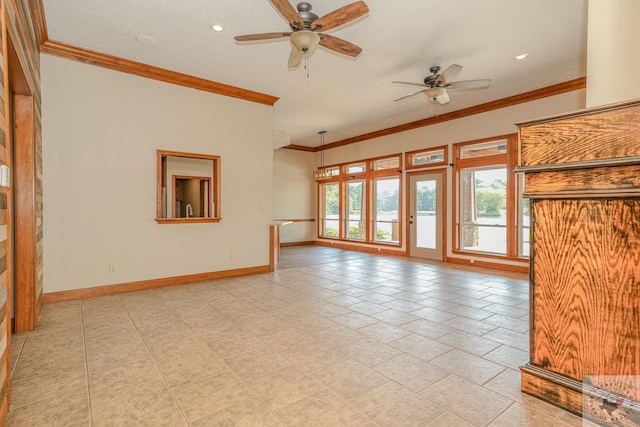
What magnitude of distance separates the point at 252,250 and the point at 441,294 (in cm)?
329

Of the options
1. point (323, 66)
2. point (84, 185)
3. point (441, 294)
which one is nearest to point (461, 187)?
point (441, 294)

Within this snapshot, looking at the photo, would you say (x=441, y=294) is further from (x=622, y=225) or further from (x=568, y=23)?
(x=568, y=23)

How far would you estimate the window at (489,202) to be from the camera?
611 cm

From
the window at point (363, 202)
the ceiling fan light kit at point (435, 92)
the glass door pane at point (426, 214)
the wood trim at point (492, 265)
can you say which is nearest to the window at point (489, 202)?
the wood trim at point (492, 265)

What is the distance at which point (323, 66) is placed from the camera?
187 inches

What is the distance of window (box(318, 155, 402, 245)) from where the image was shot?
8.66 meters

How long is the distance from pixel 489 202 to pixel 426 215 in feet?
4.90

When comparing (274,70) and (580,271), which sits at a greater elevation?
(274,70)

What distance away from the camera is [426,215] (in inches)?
305

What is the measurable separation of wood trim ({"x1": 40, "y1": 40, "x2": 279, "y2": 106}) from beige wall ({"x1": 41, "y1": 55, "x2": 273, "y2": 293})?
87mm

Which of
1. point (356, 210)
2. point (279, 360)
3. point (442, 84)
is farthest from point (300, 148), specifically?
point (279, 360)

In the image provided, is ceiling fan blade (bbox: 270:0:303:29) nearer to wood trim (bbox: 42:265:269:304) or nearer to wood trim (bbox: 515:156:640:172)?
wood trim (bbox: 515:156:640:172)

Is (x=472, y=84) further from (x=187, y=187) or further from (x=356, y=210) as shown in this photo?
(x=356, y=210)

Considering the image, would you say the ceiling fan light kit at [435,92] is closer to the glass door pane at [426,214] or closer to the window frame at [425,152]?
the window frame at [425,152]
